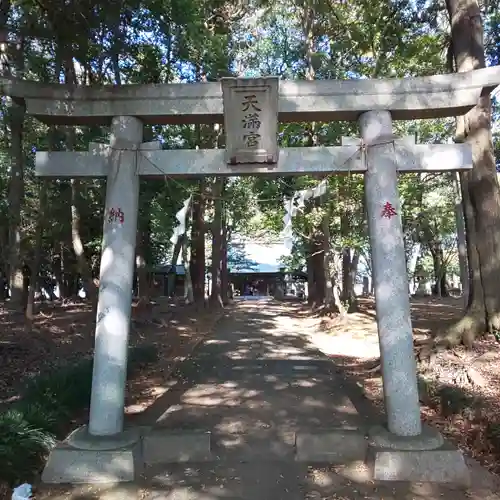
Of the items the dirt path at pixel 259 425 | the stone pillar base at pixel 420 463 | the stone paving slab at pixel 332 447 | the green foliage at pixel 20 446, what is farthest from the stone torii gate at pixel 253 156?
the dirt path at pixel 259 425

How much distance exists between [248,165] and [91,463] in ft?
11.9

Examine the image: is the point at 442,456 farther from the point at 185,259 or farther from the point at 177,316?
the point at 185,259

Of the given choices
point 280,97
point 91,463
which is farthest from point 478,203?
point 91,463

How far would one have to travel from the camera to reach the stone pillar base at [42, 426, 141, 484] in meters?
4.96

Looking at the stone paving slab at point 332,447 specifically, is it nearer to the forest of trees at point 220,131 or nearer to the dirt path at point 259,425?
the dirt path at point 259,425

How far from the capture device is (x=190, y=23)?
29.2 feet

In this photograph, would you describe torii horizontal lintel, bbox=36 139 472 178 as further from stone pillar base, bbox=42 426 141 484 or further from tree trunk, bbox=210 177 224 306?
tree trunk, bbox=210 177 224 306

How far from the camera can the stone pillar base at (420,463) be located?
16.1ft

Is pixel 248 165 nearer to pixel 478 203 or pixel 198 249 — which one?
pixel 478 203

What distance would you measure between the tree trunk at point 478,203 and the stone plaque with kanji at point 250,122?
5.66 m

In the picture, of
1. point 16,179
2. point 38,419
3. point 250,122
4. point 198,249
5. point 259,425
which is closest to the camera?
point 250,122

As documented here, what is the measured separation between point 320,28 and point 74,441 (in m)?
16.5

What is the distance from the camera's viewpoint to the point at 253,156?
5688 mm

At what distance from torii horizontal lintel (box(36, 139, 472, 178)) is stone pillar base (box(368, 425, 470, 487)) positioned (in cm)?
304
